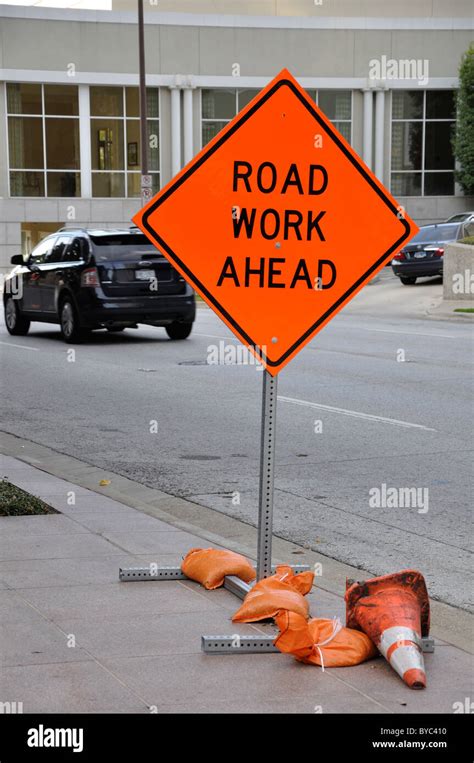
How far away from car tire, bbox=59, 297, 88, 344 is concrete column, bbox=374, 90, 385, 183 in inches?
1186

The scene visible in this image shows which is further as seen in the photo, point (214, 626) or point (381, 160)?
point (381, 160)

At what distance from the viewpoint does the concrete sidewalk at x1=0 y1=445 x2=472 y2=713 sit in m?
4.18

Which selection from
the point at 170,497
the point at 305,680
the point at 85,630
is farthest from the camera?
the point at 170,497

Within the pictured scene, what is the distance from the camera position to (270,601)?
5066 mm

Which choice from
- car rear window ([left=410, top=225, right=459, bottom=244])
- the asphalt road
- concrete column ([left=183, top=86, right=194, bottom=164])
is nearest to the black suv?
the asphalt road

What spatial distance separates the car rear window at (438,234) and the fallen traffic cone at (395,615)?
28.2 metres

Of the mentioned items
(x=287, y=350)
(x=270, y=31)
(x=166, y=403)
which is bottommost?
(x=166, y=403)

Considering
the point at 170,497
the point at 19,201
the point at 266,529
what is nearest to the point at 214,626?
the point at 266,529

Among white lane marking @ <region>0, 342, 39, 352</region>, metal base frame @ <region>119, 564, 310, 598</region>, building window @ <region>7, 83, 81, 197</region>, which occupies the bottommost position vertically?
white lane marking @ <region>0, 342, 39, 352</region>

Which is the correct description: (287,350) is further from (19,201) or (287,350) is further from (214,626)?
(19,201)

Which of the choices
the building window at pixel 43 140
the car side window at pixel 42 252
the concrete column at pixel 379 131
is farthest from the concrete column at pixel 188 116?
the car side window at pixel 42 252

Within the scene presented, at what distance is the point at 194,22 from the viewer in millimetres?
47312

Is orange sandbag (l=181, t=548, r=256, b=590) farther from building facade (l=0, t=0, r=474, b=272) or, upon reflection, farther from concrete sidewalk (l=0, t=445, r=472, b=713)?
building facade (l=0, t=0, r=474, b=272)

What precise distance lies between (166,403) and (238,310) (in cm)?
719
